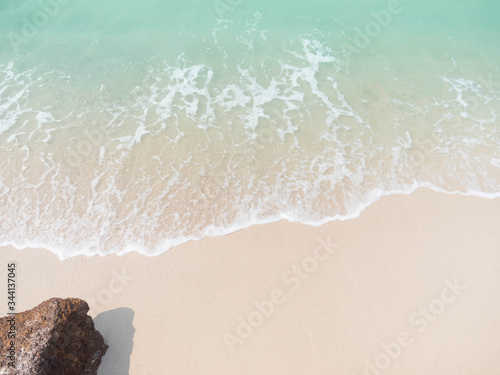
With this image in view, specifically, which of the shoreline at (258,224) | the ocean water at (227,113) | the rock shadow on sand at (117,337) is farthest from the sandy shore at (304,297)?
the ocean water at (227,113)

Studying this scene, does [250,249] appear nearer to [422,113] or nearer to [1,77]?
[422,113]

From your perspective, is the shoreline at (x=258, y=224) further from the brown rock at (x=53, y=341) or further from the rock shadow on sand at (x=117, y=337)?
the brown rock at (x=53, y=341)

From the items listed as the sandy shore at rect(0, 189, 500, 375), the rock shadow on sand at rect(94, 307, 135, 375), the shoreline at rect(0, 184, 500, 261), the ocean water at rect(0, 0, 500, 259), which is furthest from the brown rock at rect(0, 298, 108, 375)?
the ocean water at rect(0, 0, 500, 259)

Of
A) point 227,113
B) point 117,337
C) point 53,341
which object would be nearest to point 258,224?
point 117,337

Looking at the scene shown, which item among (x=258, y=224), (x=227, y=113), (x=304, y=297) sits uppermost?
(x=227, y=113)

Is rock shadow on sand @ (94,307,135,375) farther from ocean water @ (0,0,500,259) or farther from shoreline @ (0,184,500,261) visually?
ocean water @ (0,0,500,259)

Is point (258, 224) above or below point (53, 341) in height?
below

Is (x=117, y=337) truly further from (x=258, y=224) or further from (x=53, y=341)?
(x=258, y=224)
